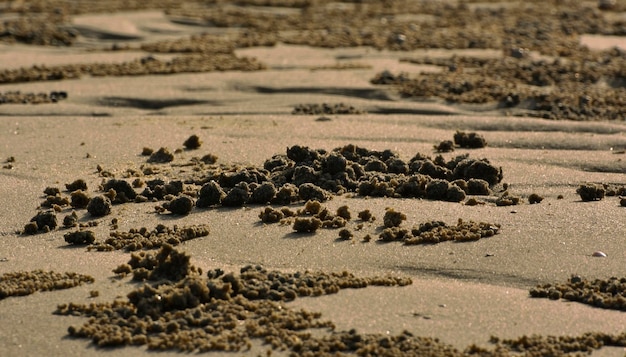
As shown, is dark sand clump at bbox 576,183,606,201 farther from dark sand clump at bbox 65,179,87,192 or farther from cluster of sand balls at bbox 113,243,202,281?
dark sand clump at bbox 65,179,87,192

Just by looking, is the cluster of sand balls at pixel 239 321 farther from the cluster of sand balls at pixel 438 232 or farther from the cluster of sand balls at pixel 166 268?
the cluster of sand balls at pixel 438 232

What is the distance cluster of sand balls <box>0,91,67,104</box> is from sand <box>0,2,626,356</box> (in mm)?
76

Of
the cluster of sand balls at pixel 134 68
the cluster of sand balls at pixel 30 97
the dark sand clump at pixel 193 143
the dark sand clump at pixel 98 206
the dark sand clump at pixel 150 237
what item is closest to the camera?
the dark sand clump at pixel 150 237

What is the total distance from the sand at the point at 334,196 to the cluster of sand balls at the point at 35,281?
0.04 m

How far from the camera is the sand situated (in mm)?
4129

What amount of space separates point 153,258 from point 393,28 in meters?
7.01

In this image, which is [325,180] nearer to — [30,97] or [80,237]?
[80,237]

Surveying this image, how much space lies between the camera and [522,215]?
5.28m

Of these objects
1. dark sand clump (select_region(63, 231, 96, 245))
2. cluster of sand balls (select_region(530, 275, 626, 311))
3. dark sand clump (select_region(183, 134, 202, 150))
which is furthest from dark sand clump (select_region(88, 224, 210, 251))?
dark sand clump (select_region(183, 134, 202, 150))

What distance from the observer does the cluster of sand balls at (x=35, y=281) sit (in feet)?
13.9

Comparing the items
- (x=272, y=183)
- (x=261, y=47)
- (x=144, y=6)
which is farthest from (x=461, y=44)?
(x=272, y=183)

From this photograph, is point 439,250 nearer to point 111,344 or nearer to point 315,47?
point 111,344

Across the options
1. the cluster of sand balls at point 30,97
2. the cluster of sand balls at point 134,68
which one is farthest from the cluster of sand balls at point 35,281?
the cluster of sand balls at point 134,68

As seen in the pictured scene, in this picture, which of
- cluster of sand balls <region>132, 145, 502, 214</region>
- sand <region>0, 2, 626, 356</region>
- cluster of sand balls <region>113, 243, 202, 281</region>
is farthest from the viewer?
cluster of sand balls <region>132, 145, 502, 214</region>
